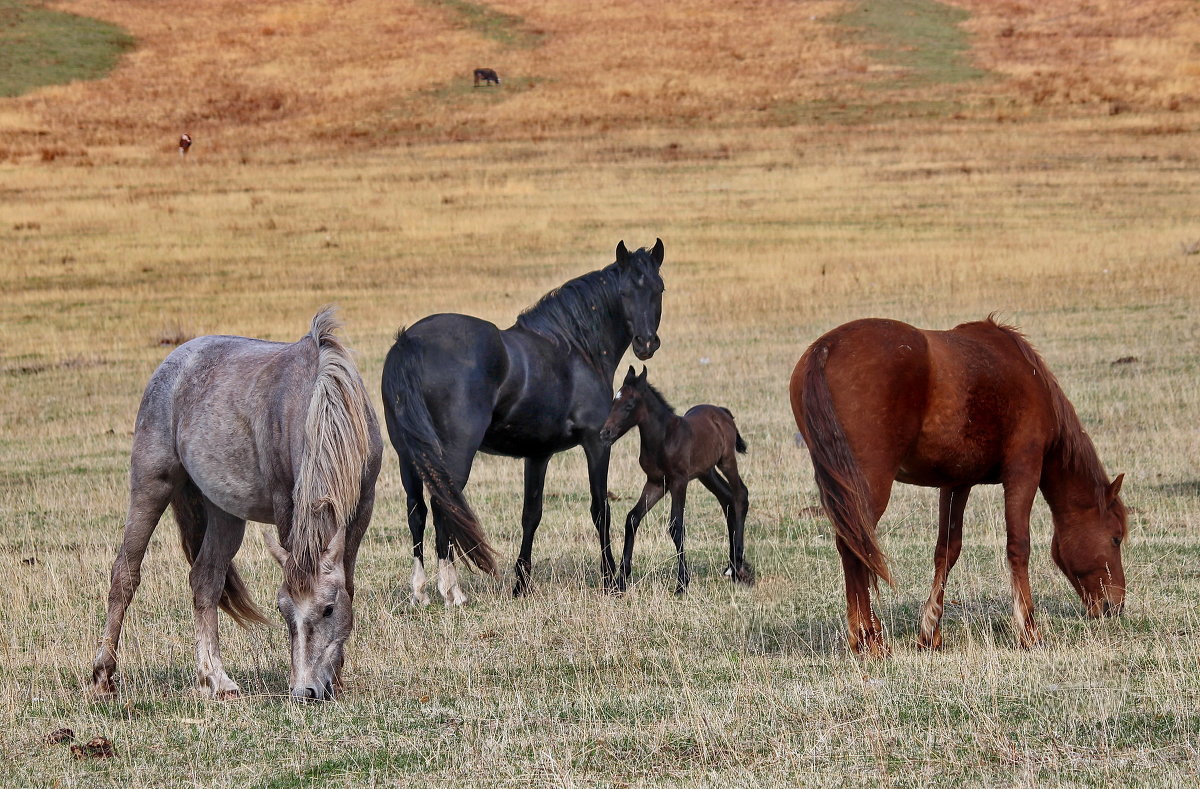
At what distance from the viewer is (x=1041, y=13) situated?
68375 mm

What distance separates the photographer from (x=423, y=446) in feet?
28.0

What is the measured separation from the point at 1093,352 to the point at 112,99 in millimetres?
46924

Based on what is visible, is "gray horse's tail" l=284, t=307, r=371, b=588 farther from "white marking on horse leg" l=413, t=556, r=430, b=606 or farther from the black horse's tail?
"white marking on horse leg" l=413, t=556, r=430, b=606

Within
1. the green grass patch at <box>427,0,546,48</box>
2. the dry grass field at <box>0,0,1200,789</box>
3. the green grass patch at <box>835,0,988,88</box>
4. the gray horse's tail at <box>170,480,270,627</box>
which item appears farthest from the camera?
the green grass patch at <box>427,0,546,48</box>

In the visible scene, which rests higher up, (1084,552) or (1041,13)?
(1041,13)

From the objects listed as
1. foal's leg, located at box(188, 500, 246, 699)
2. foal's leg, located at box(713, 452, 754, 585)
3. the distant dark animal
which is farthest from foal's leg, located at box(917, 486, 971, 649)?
the distant dark animal

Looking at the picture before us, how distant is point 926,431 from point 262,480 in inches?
128

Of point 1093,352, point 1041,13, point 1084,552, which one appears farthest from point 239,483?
point 1041,13

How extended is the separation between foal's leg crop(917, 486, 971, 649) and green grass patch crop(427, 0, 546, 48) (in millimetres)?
60109

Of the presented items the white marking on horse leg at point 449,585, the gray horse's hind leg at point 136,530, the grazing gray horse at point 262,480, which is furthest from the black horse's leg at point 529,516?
Result: the gray horse's hind leg at point 136,530

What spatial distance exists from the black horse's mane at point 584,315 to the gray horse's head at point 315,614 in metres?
4.13

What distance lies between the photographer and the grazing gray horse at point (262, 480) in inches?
226

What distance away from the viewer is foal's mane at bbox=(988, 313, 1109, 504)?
6.92 m

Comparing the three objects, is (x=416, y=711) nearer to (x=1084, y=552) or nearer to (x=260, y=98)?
(x=1084, y=552)
